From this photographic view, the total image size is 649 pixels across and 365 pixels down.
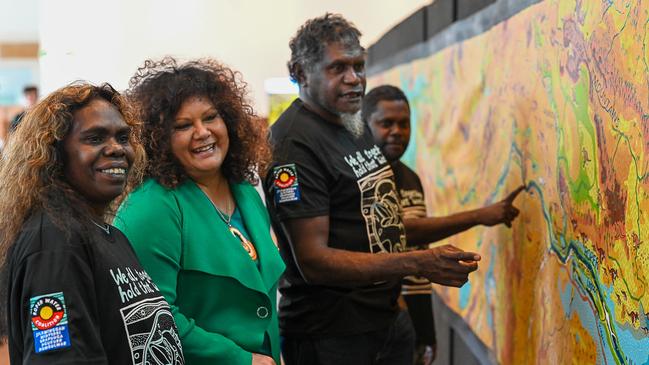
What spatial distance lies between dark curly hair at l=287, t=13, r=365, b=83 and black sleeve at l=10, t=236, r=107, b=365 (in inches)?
51.4

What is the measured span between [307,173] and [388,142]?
1000 millimetres

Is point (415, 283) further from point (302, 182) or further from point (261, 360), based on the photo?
point (261, 360)

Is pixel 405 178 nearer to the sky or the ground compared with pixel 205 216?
nearer to the sky

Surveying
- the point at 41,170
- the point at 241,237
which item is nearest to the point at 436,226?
the point at 241,237

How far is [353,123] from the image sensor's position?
111 inches

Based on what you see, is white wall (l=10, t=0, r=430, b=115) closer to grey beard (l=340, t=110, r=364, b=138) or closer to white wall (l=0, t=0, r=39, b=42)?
grey beard (l=340, t=110, r=364, b=138)

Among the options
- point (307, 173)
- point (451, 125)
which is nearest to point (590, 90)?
point (307, 173)

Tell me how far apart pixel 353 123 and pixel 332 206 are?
31cm

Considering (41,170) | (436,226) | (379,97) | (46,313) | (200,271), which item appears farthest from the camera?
(379,97)

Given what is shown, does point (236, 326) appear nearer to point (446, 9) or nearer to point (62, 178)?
point (62, 178)

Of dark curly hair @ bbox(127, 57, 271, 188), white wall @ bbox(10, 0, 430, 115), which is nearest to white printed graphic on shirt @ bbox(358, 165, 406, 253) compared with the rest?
dark curly hair @ bbox(127, 57, 271, 188)

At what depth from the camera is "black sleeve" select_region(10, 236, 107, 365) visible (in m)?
1.65

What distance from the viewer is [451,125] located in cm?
431

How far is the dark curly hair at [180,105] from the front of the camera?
2.31 m
